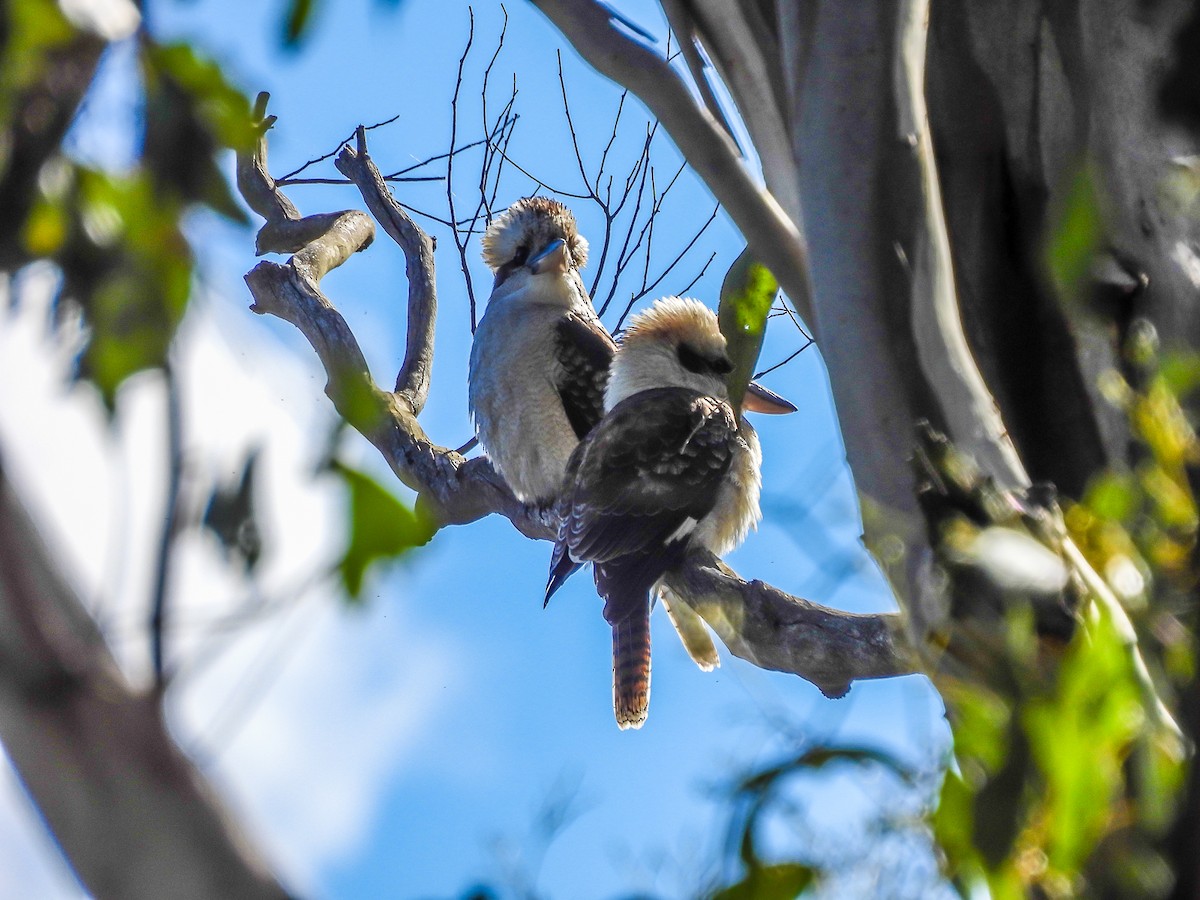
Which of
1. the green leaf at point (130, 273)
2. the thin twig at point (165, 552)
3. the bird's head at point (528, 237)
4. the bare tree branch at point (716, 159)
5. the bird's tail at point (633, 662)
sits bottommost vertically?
the bird's tail at point (633, 662)

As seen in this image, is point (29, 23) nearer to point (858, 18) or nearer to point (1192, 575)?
point (858, 18)

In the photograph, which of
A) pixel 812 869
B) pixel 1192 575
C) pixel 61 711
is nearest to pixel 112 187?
pixel 61 711

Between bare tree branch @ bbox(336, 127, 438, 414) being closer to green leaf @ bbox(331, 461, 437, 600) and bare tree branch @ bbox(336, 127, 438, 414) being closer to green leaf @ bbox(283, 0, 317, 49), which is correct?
green leaf @ bbox(283, 0, 317, 49)

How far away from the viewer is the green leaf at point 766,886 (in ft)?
2.69

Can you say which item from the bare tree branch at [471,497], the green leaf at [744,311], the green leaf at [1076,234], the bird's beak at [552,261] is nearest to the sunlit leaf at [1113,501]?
the green leaf at [1076,234]

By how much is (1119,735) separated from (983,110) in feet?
2.97

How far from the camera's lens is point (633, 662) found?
3027mm

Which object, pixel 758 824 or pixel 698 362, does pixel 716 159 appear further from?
pixel 698 362

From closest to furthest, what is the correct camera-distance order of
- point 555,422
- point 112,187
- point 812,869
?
point 112,187 → point 812,869 → point 555,422

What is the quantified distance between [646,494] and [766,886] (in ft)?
7.70

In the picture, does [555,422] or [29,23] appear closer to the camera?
[29,23]

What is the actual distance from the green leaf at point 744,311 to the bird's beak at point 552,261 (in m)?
1.31

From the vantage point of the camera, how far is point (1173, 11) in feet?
4.72

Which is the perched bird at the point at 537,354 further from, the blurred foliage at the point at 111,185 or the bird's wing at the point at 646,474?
the blurred foliage at the point at 111,185
